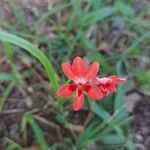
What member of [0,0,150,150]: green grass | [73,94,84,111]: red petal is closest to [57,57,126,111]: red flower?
[73,94,84,111]: red petal

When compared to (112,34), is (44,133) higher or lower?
lower

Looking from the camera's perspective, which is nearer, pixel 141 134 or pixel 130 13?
pixel 141 134

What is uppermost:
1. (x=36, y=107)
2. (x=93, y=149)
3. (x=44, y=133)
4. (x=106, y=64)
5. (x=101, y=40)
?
(x=101, y=40)

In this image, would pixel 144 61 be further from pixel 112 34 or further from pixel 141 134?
pixel 141 134

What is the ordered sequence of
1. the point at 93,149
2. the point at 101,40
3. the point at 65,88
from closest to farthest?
the point at 65,88, the point at 93,149, the point at 101,40

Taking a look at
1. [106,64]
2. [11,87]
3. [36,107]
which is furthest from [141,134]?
[11,87]

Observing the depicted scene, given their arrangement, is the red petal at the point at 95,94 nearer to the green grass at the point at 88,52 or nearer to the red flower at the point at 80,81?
the red flower at the point at 80,81
